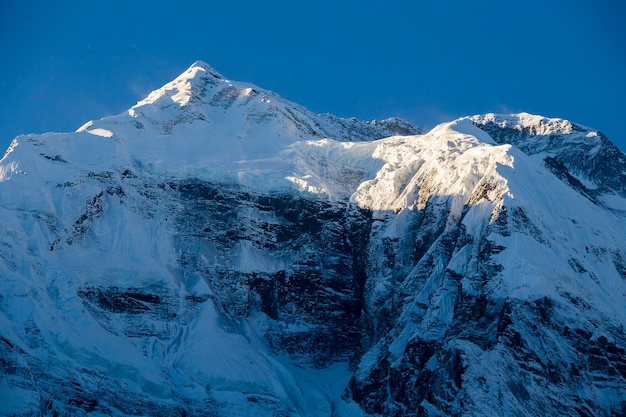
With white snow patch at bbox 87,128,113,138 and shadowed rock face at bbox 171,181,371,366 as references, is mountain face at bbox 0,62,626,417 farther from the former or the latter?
white snow patch at bbox 87,128,113,138

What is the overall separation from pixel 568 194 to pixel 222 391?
180 feet

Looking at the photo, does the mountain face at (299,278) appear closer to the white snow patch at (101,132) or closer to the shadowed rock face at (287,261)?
the shadowed rock face at (287,261)

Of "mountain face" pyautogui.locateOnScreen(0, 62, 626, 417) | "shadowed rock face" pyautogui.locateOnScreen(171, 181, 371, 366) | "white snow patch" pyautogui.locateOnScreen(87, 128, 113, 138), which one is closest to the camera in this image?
"mountain face" pyautogui.locateOnScreen(0, 62, 626, 417)

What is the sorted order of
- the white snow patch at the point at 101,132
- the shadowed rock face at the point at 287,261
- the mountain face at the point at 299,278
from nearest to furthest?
the mountain face at the point at 299,278
the shadowed rock face at the point at 287,261
the white snow patch at the point at 101,132

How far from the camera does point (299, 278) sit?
16200 centimetres

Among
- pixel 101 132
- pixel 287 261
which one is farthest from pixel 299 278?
pixel 101 132

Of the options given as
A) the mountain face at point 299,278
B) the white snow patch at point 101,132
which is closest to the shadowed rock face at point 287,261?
the mountain face at point 299,278

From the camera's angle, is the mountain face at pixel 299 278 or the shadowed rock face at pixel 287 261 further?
the shadowed rock face at pixel 287 261

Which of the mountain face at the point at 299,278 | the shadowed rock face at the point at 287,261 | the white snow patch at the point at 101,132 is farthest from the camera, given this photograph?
the white snow patch at the point at 101,132

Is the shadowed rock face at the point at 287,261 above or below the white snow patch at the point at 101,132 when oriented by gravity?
below

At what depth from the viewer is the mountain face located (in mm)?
123938

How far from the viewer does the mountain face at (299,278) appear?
124 meters

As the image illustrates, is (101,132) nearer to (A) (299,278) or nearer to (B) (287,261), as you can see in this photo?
(B) (287,261)

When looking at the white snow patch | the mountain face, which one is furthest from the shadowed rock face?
the white snow patch
